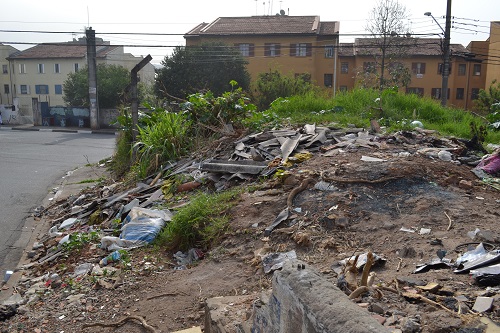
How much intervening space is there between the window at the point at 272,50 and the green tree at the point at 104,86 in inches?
475

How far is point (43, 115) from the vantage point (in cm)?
4225

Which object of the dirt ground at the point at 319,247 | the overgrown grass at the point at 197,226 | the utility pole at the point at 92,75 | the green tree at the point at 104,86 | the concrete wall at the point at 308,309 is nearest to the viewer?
the concrete wall at the point at 308,309

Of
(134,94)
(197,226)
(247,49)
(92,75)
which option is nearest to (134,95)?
(134,94)

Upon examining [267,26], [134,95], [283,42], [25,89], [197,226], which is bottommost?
[197,226]

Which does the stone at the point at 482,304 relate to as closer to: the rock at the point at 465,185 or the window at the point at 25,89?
the rock at the point at 465,185

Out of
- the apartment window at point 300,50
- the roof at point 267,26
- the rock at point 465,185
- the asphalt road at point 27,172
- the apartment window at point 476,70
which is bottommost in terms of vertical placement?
the asphalt road at point 27,172

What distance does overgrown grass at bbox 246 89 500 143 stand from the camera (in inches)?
408

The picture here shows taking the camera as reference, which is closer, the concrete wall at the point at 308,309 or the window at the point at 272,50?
the concrete wall at the point at 308,309

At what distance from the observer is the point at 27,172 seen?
51.4 ft

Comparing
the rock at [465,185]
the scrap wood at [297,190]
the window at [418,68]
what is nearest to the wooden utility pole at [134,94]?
the scrap wood at [297,190]

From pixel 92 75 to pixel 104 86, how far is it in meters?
6.65

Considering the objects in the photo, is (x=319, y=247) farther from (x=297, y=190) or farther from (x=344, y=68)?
(x=344, y=68)

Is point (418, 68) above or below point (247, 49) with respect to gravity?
below

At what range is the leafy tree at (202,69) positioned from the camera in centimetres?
3606
